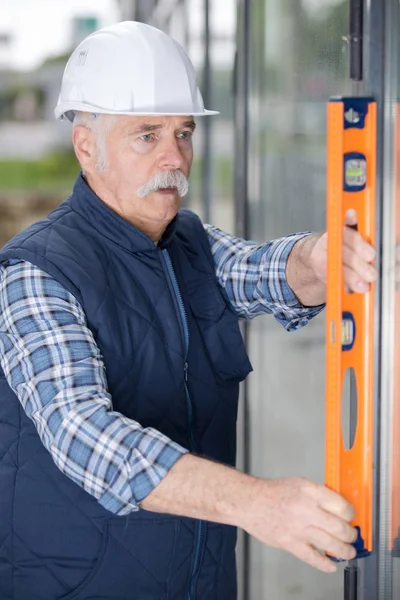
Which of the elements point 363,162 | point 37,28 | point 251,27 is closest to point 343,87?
point 363,162

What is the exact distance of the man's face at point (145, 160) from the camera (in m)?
1.80

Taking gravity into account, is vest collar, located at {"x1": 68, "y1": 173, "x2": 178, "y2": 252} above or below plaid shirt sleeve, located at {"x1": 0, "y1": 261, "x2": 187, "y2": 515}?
above

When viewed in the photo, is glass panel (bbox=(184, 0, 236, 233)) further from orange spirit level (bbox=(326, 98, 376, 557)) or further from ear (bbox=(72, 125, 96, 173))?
orange spirit level (bbox=(326, 98, 376, 557))

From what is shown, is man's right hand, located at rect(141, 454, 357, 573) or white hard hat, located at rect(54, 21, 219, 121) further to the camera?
white hard hat, located at rect(54, 21, 219, 121)

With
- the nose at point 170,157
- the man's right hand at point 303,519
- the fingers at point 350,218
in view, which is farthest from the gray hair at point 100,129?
the man's right hand at point 303,519

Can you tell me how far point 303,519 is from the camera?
121 centimetres

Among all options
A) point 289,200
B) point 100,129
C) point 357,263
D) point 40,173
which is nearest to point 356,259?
point 357,263

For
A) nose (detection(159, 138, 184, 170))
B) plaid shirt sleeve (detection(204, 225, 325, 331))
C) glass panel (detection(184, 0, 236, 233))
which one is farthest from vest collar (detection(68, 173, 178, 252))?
glass panel (detection(184, 0, 236, 233))

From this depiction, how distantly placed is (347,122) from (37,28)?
9.63 m

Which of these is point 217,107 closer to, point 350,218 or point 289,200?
point 289,200

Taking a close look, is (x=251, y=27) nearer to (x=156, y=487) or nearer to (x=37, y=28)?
(x=156, y=487)

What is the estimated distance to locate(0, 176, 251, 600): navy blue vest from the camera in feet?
5.67

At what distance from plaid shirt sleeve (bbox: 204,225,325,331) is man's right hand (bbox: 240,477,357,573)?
2.36 ft

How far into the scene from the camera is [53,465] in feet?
5.74
